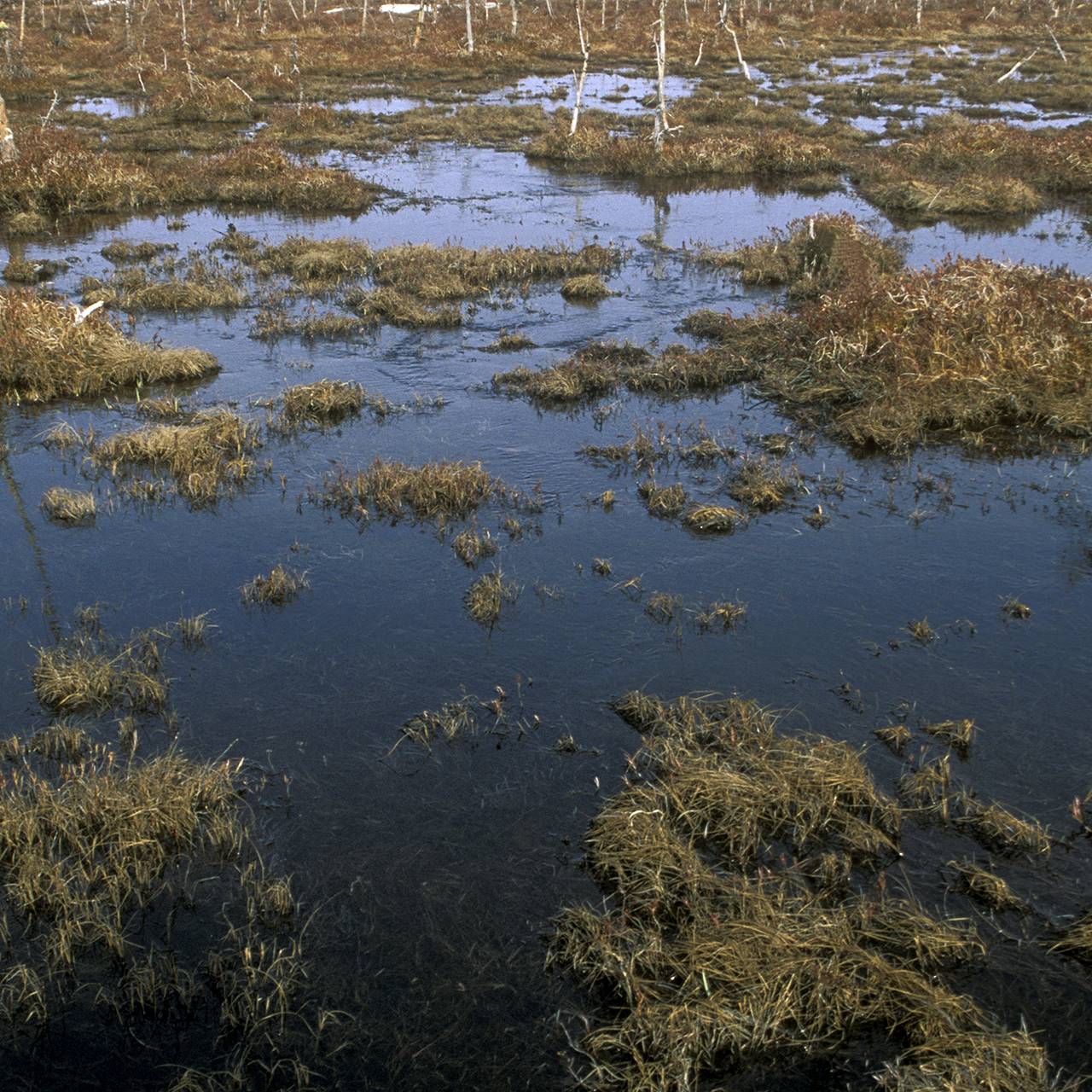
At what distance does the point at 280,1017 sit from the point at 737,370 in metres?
11.1

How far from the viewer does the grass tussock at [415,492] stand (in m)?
11.2

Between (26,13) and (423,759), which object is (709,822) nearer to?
(423,759)

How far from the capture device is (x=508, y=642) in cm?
904

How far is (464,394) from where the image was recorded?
46.8 ft

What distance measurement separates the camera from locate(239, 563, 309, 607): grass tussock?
31.5ft

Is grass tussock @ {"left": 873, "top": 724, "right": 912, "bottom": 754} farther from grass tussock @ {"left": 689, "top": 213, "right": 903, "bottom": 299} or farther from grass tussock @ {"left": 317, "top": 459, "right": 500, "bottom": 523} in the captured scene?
grass tussock @ {"left": 689, "top": 213, "right": 903, "bottom": 299}

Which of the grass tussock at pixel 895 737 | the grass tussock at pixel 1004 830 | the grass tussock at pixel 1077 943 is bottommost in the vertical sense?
the grass tussock at pixel 1077 943

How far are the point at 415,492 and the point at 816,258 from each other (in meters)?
10.1

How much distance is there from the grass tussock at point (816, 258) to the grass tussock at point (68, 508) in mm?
11547

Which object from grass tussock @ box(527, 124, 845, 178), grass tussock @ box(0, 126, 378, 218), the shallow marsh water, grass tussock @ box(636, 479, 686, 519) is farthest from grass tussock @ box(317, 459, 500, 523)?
grass tussock @ box(527, 124, 845, 178)

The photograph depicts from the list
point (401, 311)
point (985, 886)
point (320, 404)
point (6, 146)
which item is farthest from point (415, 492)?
point (6, 146)

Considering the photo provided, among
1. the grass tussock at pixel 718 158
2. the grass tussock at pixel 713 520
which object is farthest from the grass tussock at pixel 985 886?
the grass tussock at pixel 718 158

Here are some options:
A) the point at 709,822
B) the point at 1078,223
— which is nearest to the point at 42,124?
the point at 1078,223

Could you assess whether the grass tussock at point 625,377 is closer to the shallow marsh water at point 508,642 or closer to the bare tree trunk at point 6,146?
the shallow marsh water at point 508,642
